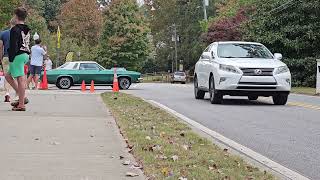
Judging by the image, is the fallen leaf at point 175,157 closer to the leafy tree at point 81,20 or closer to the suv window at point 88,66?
the suv window at point 88,66

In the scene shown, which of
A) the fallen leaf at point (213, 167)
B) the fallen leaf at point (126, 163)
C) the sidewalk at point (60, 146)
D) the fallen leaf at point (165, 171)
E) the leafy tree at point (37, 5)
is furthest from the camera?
the leafy tree at point (37, 5)

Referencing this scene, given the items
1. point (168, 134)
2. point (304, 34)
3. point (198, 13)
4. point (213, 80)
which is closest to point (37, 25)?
point (304, 34)

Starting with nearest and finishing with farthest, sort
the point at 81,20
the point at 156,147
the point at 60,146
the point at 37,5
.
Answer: the point at 156,147 < the point at 60,146 < the point at 81,20 < the point at 37,5

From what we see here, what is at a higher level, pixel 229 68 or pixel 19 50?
pixel 19 50

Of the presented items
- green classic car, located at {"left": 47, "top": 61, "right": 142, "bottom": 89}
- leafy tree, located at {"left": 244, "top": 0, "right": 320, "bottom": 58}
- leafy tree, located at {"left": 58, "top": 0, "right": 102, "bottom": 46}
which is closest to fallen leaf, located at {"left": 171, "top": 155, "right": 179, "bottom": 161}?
green classic car, located at {"left": 47, "top": 61, "right": 142, "bottom": 89}

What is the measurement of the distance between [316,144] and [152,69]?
9439cm

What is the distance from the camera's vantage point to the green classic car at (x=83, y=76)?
2645 cm

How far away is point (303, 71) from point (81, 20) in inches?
1678

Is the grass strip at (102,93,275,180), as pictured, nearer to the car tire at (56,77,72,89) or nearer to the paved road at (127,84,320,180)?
the paved road at (127,84,320,180)

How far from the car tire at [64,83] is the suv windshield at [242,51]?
1184 centimetres

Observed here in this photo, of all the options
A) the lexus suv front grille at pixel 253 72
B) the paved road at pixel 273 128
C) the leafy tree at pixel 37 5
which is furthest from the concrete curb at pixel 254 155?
the leafy tree at pixel 37 5

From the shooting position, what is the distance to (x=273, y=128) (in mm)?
10078

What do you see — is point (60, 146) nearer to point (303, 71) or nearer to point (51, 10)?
point (303, 71)

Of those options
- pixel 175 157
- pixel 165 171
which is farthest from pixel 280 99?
pixel 165 171
